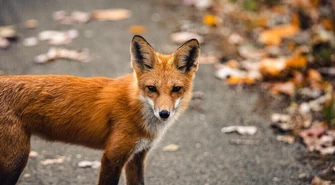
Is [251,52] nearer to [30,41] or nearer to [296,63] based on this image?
[296,63]

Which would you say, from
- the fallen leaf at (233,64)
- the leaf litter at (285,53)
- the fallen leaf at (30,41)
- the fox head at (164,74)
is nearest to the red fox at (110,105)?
the fox head at (164,74)

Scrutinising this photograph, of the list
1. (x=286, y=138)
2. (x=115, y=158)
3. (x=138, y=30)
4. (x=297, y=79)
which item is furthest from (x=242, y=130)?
(x=138, y=30)

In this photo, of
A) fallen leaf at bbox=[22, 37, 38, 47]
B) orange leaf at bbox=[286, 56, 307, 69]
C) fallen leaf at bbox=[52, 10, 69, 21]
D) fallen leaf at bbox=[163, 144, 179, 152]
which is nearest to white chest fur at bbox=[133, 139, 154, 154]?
fallen leaf at bbox=[163, 144, 179, 152]

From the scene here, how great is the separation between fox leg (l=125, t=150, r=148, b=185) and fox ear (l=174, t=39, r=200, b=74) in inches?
37.7

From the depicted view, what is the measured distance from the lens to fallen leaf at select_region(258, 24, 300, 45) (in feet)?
28.2

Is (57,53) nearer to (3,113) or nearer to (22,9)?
(22,9)

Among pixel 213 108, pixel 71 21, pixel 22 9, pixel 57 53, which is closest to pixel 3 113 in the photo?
pixel 213 108

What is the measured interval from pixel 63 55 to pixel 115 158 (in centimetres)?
428

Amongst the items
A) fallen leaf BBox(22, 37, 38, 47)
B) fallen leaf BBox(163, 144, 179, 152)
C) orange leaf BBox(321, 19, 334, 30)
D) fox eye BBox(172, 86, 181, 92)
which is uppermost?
fox eye BBox(172, 86, 181, 92)

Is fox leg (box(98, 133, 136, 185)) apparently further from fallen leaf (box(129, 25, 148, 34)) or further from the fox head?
fallen leaf (box(129, 25, 148, 34))

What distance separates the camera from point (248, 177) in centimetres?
525

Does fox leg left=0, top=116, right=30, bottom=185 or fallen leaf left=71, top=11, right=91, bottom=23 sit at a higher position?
fox leg left=0, top=116, right=30, bottom=185

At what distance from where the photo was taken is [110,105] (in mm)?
4465

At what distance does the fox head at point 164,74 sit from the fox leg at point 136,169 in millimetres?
545
